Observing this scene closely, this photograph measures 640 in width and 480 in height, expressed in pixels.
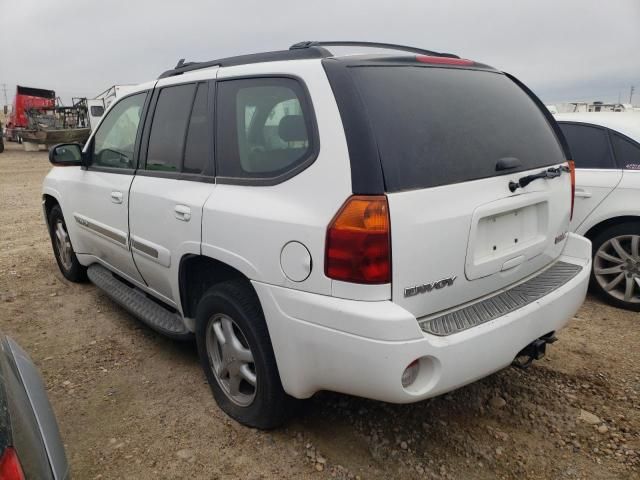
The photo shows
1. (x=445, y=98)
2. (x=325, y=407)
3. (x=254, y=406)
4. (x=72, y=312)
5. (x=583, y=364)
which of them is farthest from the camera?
(x=72, y=312)

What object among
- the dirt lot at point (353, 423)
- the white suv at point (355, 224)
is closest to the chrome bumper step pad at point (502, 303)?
the white suv at point (355, 224)

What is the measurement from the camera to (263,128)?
2.43m

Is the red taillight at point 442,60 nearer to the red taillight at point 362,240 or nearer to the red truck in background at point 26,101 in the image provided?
the red taillight at point 362,240

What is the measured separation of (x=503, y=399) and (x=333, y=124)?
1.86 m

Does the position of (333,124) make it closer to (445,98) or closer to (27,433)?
(445,98)

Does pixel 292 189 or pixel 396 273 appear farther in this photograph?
pixel 292 189

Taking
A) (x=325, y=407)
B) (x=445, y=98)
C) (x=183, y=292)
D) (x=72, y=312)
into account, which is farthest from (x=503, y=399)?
(x=72, y=312)

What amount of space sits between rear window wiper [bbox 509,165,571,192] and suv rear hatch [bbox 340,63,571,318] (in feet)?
0.10

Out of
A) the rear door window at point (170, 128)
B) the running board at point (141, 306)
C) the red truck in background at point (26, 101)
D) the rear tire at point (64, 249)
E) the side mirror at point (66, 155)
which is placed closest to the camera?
the rear door window at point (170, 128)

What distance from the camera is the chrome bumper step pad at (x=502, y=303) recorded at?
2.07m

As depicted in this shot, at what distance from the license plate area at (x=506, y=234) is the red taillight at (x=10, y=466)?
1709 millimetres

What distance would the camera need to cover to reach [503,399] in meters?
2.85

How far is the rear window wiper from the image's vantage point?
2343 mm

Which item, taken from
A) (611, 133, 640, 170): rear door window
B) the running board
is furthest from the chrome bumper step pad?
(611, 133, 640, 170): rear door window
